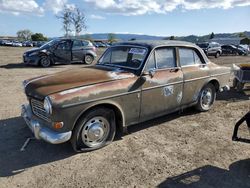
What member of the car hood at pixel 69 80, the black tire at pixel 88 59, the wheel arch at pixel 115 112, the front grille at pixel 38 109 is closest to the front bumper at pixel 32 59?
the black tire at pixel 88 59

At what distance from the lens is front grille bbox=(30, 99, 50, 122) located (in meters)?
4.36

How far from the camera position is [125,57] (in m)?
5.65

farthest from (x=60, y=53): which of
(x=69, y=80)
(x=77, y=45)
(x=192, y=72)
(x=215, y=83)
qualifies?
(x=69, y=80)

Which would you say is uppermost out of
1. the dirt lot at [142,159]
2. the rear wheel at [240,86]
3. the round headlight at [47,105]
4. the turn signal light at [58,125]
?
the round headlight at [47,105]

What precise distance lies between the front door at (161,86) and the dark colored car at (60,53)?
33.7 ft

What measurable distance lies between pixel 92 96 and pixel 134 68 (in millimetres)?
1231

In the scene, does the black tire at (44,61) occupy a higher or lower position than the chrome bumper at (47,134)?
higher

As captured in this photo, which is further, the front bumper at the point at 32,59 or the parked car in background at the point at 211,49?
the parked car in background at the point at 211,49

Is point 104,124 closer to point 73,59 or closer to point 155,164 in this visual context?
point 155,164

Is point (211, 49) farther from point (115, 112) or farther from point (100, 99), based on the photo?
point (100, 99)

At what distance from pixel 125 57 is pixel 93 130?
178 centimetres

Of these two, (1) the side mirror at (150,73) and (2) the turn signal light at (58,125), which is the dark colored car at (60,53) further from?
(2) the turn signal light at (58,125)

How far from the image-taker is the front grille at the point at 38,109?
4360 mm

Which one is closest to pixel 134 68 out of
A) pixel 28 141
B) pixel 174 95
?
pixel 174 95
